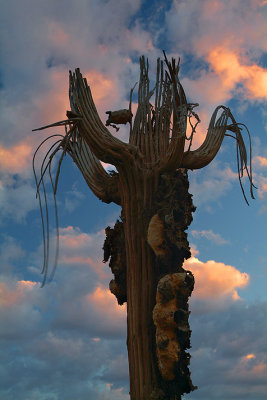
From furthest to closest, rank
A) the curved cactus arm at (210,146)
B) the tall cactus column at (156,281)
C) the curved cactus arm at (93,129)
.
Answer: the curved cactus arm at (210,146), the curved cactus arm at (93,129), the tall cactus column at (156,281)

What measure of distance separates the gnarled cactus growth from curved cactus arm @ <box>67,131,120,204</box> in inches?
0.9

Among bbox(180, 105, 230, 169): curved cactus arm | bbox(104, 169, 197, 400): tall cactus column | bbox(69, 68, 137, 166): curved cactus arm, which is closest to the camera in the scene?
bbox(104, 169, 197, 400): tall cactus column

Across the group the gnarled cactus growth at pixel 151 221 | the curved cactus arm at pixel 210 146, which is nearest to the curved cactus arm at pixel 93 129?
the gnarled cactus growth at pixel 151 221

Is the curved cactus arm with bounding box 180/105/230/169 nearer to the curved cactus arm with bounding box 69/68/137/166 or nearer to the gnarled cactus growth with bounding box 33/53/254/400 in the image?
the gnarled cactus growth with bounding box 33/53/254/400

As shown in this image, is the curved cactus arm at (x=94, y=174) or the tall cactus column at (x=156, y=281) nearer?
the tall cactus column at (x=156, y=281)

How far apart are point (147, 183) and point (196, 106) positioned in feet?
4.62

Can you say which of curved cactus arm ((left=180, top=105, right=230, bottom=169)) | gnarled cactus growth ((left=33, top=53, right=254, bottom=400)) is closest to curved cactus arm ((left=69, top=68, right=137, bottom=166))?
gnarled cactus growth ((left=33, top=53, right=254, bottom=400))

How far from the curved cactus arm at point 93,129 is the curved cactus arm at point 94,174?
0.75m

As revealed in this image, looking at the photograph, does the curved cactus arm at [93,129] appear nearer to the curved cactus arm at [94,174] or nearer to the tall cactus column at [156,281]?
the tall cactus column at [156,281]

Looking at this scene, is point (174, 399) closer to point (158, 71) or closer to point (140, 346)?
point (140, 346)

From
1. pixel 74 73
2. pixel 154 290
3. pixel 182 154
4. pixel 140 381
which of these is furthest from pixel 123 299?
pixel 74 73

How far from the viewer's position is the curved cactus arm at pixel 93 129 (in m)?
6.75

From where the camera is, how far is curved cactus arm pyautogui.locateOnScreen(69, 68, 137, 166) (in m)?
6.75

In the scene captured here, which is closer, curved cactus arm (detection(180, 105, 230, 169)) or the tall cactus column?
the tall cactus column
